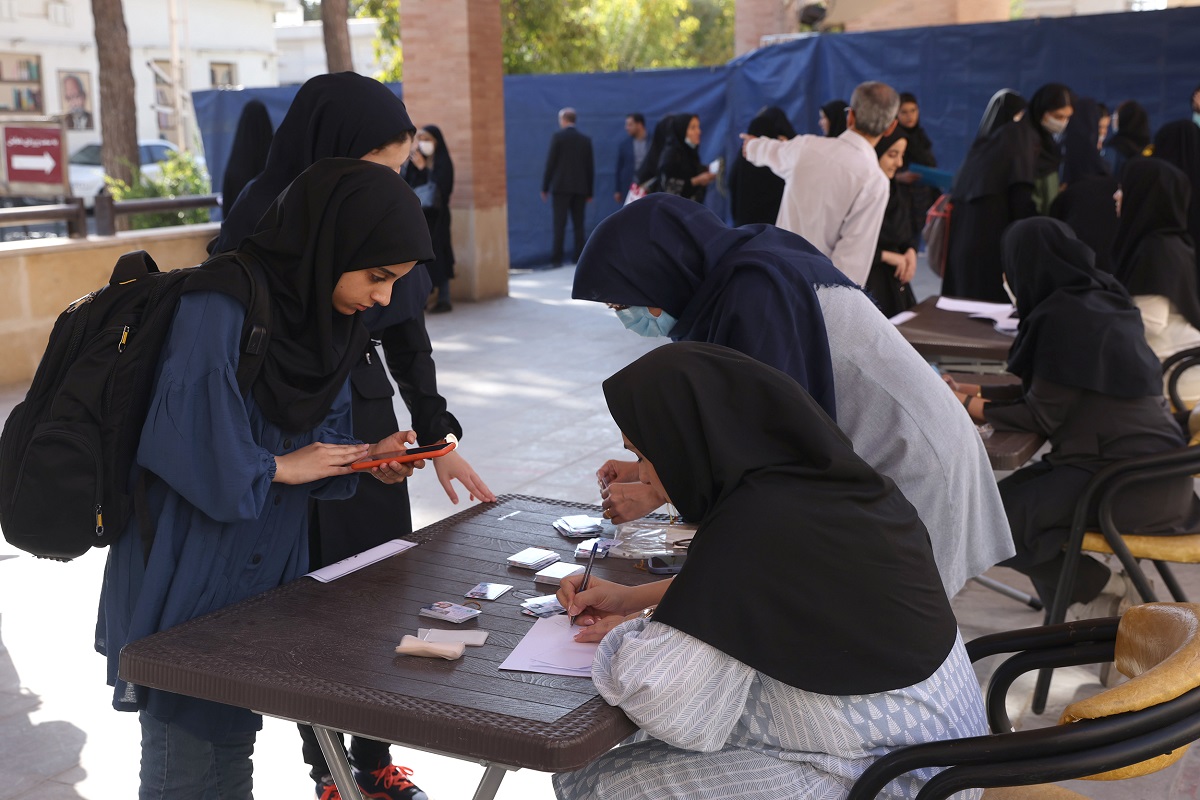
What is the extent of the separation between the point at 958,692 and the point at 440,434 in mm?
1437

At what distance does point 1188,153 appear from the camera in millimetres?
7434

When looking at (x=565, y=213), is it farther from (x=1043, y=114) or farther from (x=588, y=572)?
(x=588, y=572)

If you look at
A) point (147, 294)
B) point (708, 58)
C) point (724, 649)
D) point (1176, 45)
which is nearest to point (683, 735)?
point (724, 649)

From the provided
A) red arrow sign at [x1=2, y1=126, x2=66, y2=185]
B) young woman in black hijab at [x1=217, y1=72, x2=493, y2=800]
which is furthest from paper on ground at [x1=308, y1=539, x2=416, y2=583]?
red arrow sign at [x1=2, y1=126, x2=66, y2=185]

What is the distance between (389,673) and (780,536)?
65 cm

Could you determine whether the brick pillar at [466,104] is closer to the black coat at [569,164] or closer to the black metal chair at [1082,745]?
the black coat at [569,164]

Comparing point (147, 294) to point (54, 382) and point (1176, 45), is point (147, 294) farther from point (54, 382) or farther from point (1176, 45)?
point (1176, 45)

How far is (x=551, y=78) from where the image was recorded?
13938 millimetres

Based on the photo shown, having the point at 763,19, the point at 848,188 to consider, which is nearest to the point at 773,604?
the point at 848,188

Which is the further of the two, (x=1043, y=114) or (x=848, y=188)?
(x=1043, y=114)

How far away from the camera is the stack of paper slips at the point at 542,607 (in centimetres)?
210

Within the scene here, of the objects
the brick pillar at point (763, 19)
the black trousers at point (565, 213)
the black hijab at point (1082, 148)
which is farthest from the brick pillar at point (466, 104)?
the brick pillar at point (763, 19)

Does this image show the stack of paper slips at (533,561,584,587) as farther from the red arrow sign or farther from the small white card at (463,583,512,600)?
the red arrow sign

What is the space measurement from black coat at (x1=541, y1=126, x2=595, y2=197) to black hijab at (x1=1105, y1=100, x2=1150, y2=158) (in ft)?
20.7
